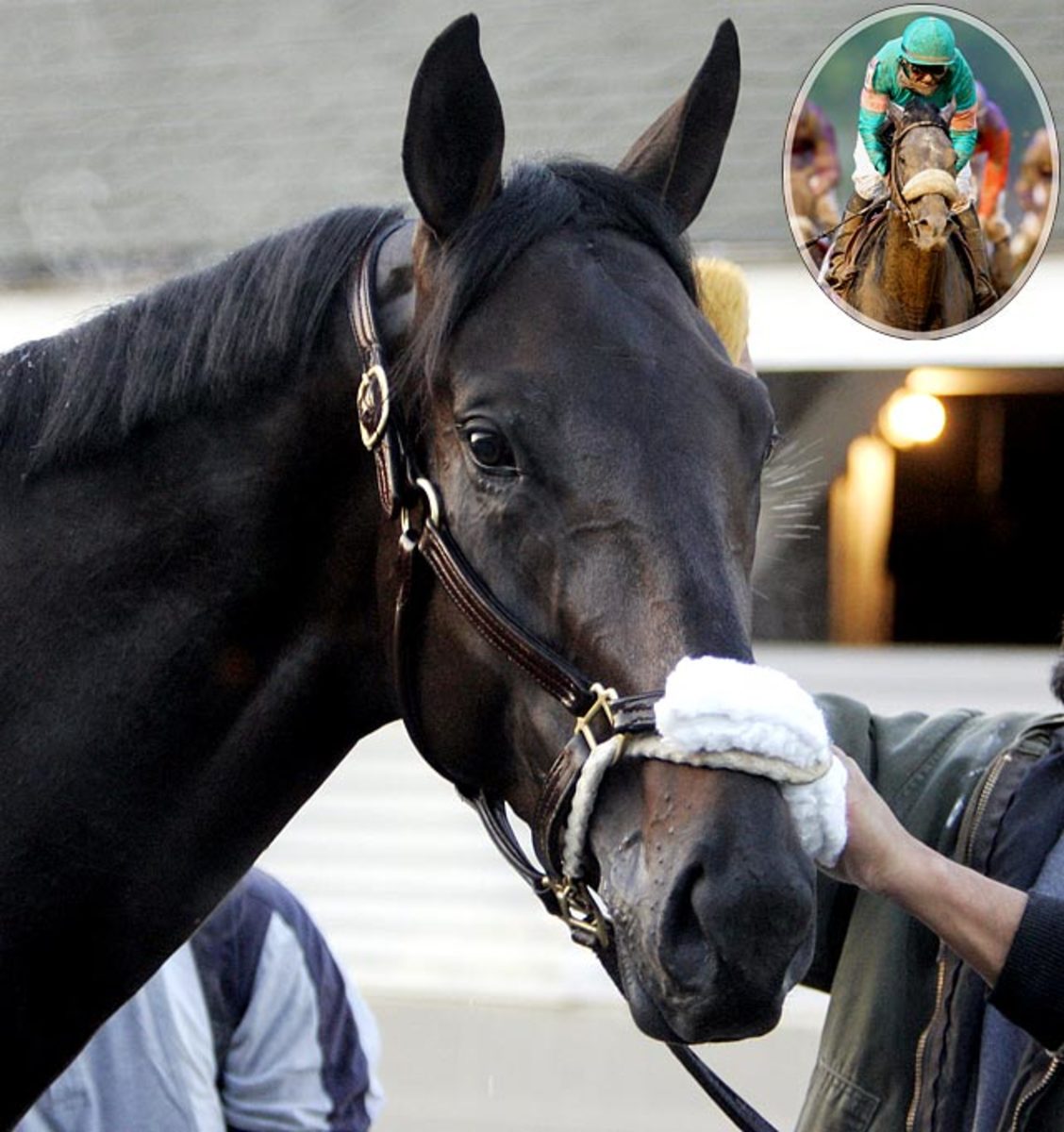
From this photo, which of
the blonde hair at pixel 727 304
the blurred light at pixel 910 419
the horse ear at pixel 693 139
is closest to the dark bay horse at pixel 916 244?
the blonde hair at pixel 727 304

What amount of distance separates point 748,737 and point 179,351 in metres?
0.77

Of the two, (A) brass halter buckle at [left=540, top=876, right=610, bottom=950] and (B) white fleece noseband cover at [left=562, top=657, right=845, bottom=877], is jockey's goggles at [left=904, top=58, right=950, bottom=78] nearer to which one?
(B) white fleece noseband cover at [left=562, top=657, right=845, bottom=877]

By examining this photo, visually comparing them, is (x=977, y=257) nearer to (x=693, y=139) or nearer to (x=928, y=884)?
(x=693, y=139)

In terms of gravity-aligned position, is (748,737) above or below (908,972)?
above

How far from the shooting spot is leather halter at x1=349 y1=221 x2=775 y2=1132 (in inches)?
64.7

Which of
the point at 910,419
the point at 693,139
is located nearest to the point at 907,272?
the point at 693,139

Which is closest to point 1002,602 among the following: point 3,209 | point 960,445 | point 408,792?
point 960,445

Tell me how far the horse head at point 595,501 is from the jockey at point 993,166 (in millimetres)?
1425

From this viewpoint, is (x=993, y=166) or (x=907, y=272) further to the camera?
(x=993, y=166)

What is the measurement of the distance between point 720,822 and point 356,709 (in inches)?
21.8

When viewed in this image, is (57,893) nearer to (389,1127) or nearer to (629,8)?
(389,1127)

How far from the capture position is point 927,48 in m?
2.55

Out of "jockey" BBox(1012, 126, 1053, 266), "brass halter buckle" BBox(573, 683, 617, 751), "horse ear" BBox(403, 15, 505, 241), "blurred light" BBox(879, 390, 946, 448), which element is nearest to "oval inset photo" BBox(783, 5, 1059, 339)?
"jockey" BBox(1012, 126, 1053, 266)

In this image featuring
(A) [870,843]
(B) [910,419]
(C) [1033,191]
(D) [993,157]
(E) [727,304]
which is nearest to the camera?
(A) [870,843]
